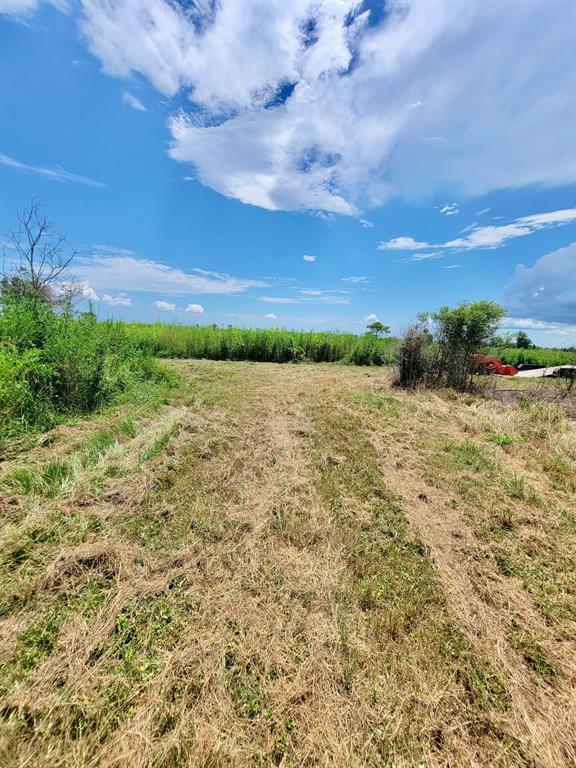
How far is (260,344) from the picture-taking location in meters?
14.2

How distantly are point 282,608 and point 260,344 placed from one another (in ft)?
42.2

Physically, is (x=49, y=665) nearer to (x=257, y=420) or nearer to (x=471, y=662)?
(x=471, y=662)

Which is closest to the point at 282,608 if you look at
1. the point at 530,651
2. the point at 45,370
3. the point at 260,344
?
the point at 530,651

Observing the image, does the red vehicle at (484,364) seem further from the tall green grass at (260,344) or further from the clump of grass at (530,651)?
the clump of grass at (530,651)

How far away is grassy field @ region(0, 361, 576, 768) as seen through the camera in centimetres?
128

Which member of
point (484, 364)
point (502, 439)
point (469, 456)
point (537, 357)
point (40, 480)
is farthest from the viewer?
point (537, 357)

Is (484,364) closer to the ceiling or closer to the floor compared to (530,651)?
closer to the ceiling

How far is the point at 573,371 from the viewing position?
7.17 m

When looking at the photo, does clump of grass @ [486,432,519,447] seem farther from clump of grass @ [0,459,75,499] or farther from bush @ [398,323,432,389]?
clump of grass @ [0,459,75,499]

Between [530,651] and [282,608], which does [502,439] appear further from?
[282,608]

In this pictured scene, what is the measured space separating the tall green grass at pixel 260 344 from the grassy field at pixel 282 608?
10110mm

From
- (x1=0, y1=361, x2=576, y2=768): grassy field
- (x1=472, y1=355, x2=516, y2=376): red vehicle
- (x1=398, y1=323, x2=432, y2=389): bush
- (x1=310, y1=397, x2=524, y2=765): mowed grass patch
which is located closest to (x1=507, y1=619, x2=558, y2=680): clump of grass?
(x1=0, y1=361, x2=576, y2=768): grassy field

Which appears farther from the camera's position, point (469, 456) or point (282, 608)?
point (469, 456)

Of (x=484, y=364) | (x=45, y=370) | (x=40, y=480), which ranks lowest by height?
(x=40, y=480)
